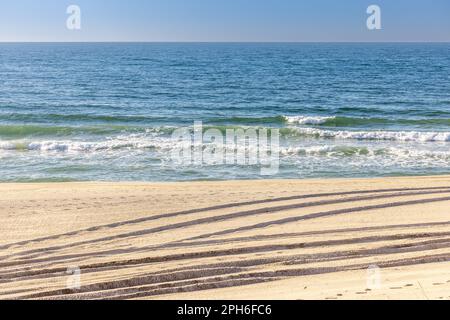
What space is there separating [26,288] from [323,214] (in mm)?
6095

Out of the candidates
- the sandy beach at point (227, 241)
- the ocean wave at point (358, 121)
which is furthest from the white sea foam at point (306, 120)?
the sandy beach at point (227, 241)

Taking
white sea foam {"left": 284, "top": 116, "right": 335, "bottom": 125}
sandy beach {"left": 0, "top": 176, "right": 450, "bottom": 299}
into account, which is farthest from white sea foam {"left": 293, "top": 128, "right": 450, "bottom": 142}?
sandy beach {"left": 0, "top": 176, "right": 450, "bottom": 299}

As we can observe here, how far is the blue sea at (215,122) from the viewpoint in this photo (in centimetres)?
1841

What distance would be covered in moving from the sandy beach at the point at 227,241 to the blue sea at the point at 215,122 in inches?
129

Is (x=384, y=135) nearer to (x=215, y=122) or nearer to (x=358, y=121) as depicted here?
(x=358, y=121)

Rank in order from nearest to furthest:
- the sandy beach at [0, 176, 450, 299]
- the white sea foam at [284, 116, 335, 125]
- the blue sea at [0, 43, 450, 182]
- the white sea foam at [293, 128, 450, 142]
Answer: the sandy beach at [0, 176, 450, 299]
the blue sea at [0, 43, 450, 182]
the white sea foam at [293, 128, 450, 142]
the white sea foam at [284, 116, 335, 125]

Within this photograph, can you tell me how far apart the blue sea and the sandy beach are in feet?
10.7

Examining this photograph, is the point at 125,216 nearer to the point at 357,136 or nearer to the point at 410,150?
the point at 410,150

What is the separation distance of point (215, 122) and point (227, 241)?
18124mm

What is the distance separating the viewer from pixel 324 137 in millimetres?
23953

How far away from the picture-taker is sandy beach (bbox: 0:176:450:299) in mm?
8375

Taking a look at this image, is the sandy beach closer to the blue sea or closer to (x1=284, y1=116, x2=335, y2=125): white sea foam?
A: the blue sea

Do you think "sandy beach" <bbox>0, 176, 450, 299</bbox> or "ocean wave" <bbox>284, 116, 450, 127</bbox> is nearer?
"sandy beach" <bbox>0, 176, 450, 299</bbox>
